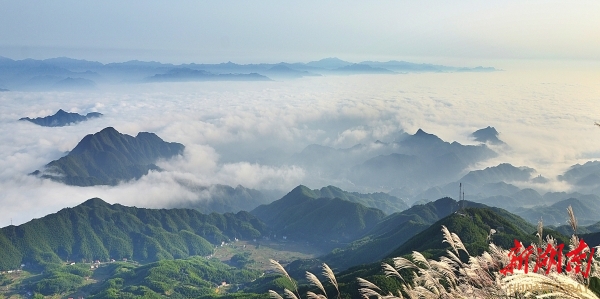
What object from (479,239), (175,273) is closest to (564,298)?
(479,239)

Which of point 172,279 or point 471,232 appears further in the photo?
point 172,279

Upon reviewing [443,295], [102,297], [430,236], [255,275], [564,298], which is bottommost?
[255,275]

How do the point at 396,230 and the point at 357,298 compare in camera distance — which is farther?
the point at 396,230

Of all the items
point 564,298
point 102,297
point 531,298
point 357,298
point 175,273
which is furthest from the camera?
point 175,273

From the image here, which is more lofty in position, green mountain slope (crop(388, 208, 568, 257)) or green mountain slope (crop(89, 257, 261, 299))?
green mountain slope (crop(388, 208, 568, 257))

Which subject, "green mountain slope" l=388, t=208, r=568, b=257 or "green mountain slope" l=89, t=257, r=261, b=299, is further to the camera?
"green mountain slope" l=89, t=257, r=261, b=299

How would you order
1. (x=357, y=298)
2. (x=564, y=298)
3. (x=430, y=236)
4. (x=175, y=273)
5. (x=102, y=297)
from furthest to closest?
(x=175, y=273) < (x=102, y=297) < (x=430, y=236) < (x=357, y=298) < (x=564, y=298)

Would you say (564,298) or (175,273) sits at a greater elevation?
(564,298)

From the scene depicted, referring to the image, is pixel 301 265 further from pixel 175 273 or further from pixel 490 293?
pixel 490 293

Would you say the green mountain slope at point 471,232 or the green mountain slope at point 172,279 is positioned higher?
the green mountain slope at point 471,232

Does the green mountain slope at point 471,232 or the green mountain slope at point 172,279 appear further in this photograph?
the green mountain slope at point 172,279

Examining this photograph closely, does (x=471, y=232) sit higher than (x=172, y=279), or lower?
higher
